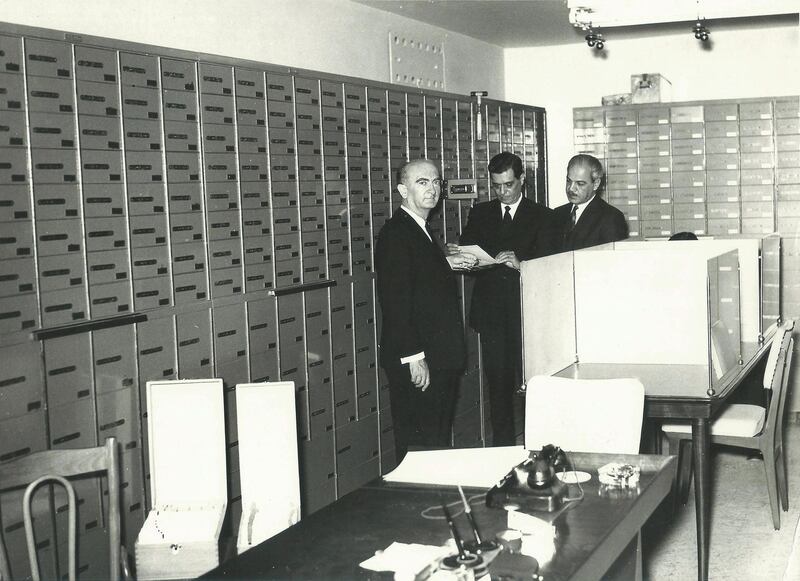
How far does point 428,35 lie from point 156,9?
2344 mm

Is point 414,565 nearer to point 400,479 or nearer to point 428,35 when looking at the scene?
point 400,479

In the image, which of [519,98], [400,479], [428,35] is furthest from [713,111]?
[400,479]

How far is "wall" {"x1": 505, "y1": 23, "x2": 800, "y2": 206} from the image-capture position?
19.7 ft

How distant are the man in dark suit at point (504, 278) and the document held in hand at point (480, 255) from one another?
179 mm

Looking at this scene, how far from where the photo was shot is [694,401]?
3.20 m

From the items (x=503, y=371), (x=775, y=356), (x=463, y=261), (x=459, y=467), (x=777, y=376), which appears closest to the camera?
(x=459, y=467)

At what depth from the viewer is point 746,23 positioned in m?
5.79

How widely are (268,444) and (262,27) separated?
1.90 metres

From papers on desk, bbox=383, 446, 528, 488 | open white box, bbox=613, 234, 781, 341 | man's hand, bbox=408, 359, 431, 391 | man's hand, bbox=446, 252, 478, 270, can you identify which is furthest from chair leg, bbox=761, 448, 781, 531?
papers on desk, bbox=383, 446, 528, 488

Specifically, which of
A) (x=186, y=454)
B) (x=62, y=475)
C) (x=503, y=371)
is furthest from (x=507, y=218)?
(x=62, y=475)

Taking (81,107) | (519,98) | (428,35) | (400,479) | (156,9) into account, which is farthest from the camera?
(519,98)

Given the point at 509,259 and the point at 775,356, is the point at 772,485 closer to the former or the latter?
the point at 775,356

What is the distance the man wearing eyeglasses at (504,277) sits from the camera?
4.91 metres

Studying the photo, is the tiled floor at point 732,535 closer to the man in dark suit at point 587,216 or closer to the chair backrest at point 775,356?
the chair backrest at point 775,356
